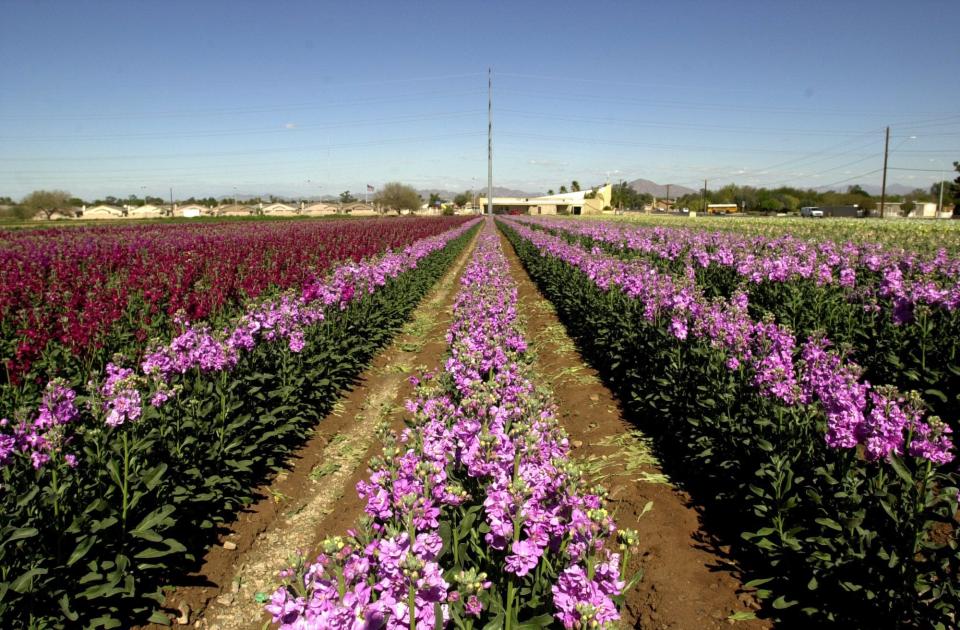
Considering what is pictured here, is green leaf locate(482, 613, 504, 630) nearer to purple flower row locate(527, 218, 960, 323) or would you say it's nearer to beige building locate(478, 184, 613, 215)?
purple flower row locate(527, 218, 960, 323)

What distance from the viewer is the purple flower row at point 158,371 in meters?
3.10

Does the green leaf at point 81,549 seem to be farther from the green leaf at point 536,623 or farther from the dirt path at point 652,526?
the dirt path at point 652,526

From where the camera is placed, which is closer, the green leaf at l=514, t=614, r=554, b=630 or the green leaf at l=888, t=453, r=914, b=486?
the green leaf at l=514, t=614, r=554, b=630

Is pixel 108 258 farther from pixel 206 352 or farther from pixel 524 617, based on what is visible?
pixel 524 617

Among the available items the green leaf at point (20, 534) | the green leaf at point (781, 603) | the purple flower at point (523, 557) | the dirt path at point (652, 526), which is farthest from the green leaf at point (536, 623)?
the green leaf at point (20, 534)

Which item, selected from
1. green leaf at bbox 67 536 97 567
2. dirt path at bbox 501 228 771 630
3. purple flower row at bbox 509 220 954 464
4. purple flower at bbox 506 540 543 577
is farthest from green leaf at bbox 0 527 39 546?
purple flower row at bbox 509 220 954 464

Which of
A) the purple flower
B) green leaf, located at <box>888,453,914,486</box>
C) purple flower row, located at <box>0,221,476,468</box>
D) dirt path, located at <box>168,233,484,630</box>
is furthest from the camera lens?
dirt path, located at <box>168,233,484,630</box>

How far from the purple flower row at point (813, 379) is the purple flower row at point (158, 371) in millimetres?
4347

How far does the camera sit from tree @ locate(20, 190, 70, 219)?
3263 inches

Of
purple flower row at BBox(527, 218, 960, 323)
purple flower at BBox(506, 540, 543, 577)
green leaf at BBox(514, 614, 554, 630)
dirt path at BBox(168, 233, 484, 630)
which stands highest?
purple flower row at BBox(527, 218, 960, 323)

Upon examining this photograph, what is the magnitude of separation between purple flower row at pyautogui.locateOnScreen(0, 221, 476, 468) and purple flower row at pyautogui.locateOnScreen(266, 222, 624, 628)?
195 centimetres

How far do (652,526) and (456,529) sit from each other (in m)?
2.51

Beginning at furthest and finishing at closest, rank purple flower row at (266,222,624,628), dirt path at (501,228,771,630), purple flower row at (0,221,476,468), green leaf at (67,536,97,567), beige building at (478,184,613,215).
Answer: beige building at (478,184,613,215)
dirt path at (501,228,771,630)
purple flower row at (0,221,476,468)
green leaf at (67,536,97,567)
purple flower row at (266,222,624,628)

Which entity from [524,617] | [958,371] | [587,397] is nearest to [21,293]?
[587,397]
